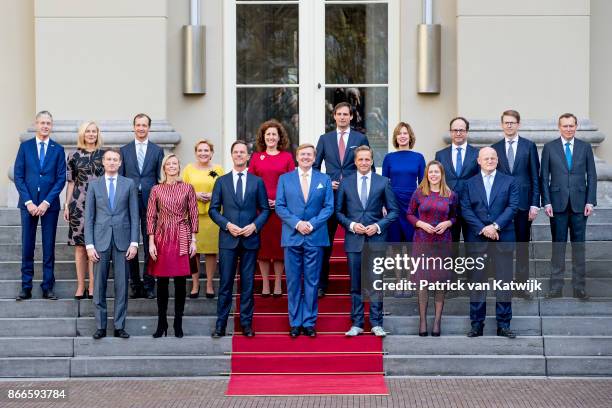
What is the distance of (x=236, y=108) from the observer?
627 inches

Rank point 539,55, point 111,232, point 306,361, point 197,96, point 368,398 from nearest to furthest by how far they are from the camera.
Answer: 1. point 368,398
2. point 306,361
3. point 111,232
4. point 539,55
5. point 197,96

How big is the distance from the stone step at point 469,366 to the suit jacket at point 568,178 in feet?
6.00

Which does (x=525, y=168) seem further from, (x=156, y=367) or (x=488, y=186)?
(x=156, y=367)

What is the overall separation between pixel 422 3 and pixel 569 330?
5.62 metres

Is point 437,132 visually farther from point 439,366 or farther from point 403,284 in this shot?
point 439,366

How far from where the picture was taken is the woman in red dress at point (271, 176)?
40.9ft

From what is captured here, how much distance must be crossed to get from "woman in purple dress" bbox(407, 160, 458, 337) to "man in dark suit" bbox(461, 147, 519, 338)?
0.22 m

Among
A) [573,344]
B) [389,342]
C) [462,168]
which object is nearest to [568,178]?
[462,168]

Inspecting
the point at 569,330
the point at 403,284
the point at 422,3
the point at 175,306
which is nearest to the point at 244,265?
the point at 175,306

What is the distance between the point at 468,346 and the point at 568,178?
7.26ft

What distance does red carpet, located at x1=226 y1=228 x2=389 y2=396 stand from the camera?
11.0 metres

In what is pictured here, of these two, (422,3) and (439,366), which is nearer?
(439,366)

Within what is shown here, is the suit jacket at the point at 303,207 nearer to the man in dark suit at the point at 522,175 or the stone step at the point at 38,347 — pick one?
the man in dark suit at the point at 522,175

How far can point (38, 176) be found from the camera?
494 inches
